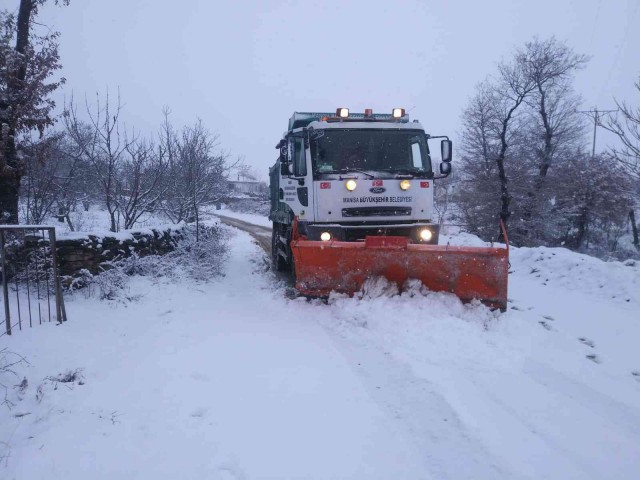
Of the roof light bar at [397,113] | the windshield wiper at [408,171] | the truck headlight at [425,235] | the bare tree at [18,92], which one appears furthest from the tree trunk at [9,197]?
the truck headlight at [425,235]

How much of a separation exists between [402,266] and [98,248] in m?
4.80

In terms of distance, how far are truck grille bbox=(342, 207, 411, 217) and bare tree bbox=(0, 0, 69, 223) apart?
5.58 meters

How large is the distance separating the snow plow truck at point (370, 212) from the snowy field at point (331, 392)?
0.40m

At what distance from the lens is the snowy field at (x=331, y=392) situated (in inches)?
107

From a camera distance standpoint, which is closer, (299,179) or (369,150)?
(369,150)

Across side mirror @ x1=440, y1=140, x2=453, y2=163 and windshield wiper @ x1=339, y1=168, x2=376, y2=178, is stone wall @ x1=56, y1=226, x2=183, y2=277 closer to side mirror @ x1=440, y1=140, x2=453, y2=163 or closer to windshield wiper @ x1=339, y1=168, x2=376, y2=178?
windshield wiper @ x1=339, y1=168, x2=376, y2=178

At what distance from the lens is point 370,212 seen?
7094 mm

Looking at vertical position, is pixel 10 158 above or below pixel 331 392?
above

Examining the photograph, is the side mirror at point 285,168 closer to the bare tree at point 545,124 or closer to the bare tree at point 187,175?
the bare tree at point 187,175

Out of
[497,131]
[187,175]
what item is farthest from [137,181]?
[497,131]

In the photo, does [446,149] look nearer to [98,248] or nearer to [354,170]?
[354,170]

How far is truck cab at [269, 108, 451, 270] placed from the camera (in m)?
7.03

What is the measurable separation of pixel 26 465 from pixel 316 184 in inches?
209

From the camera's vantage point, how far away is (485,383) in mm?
3791
